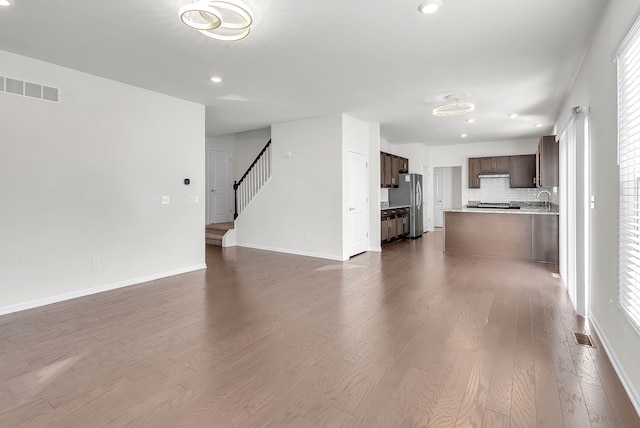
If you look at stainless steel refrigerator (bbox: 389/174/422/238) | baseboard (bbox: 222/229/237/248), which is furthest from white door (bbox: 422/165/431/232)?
baseboard (bbox: 222/229/237/248)

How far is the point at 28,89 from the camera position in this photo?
12.4 ft

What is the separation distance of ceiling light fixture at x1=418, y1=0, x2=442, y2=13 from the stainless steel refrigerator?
22.3ft

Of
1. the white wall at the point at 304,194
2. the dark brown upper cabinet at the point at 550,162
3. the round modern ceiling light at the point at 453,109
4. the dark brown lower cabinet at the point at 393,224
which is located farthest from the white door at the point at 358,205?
the dark brown upper cabinet at the point at 550,162

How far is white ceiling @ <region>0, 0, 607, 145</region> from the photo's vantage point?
2.86 m

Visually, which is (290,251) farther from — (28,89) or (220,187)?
(28,89)

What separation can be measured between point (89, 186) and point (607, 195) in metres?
5.46

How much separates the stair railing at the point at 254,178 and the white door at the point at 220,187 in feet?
3.82

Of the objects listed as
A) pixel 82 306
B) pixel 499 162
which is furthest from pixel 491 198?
pixel 82 306

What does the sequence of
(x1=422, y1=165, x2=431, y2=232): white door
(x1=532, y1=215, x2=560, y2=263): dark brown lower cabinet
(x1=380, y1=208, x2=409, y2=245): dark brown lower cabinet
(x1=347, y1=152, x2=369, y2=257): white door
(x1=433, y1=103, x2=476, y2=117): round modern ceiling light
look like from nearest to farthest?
1. (x1=433, y1=103, x2=476, y2=117): round modern ceiling light
2. (x1=532, y1=215, x2=560, y2=263): dark brown lower cabinet
3. (x1=347, y1=152, x2=369, y2=257): white door
4. (x1=380, y1=208, x2=409, y2=245): dark brown lower cabinet
5. (x1=422, y1=165, x2=431, y2=232): white door

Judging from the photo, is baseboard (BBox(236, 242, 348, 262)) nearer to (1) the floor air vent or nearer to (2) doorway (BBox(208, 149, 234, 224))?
(2) doorway (BBox(208, 149, 234, 224))

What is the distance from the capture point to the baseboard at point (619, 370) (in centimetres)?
200

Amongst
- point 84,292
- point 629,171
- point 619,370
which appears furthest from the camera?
point 84,292

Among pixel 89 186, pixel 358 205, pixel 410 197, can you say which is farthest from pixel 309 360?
pixel 410 197

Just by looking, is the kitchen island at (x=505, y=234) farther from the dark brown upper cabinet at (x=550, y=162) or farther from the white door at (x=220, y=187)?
the white door at (x=220, y=187)
